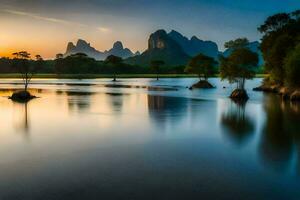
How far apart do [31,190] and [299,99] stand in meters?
56.9

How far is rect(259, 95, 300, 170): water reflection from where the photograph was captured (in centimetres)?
1995

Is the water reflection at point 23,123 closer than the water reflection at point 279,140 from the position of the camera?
No

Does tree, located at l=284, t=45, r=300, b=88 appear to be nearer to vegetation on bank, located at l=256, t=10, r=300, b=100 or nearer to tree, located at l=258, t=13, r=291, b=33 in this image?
vegetation on bank, located at l=256, t=10, r=300, b=100

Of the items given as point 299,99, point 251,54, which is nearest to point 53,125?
point 299,99

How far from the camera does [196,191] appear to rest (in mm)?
14547

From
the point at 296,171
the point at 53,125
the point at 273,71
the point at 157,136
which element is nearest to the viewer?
the point at 296,171

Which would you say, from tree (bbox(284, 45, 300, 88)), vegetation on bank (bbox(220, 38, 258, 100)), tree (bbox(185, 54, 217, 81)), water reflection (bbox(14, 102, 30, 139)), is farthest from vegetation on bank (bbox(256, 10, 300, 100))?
water reflection (bbox(14, 102, 30, 139))

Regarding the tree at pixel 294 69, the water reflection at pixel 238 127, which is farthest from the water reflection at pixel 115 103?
the tree at pixel 294 69

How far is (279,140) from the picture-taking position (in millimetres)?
26250

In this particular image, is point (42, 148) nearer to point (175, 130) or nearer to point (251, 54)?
point (175, 130)

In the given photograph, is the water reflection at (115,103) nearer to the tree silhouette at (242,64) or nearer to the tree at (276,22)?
the tree silhouette at (242,64)

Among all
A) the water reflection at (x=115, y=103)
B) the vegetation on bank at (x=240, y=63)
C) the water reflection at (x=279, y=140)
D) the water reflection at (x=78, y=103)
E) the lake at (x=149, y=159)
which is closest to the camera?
the lake at (x=149, y=159)

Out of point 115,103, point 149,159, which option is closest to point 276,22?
point 115,103

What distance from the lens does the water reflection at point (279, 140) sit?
1995 cm
